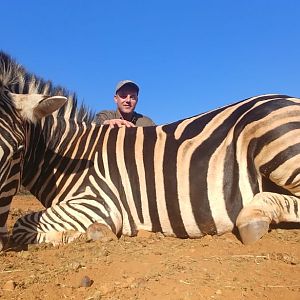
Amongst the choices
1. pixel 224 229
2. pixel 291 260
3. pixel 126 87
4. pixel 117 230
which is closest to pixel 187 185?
pixel 224 229

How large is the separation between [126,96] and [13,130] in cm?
306

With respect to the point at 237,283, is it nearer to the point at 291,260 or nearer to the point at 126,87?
the point at 291,260

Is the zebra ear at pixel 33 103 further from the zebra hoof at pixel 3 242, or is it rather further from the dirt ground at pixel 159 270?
the dirt ground at pixel 159 270

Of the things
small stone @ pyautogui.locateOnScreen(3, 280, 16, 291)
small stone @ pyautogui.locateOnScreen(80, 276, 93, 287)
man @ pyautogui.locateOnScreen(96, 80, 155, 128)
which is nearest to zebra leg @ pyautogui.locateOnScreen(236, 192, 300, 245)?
small stone @ pyautogui.locateOnScreen(80, 276, 93, 287)

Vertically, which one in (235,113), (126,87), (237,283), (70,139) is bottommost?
(237,283)

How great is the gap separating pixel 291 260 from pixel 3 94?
230cm

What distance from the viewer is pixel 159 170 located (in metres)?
3.44

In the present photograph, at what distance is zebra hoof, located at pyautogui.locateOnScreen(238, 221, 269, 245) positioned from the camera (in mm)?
2736

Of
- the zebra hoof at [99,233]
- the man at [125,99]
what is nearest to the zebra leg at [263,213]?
the zebra hoof at [99,233]

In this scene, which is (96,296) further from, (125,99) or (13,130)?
(125,99)

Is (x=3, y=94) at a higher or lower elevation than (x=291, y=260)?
higher

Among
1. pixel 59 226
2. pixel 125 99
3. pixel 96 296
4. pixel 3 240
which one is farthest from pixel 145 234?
pixel 125 99

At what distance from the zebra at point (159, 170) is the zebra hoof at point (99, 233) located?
2 centimetres

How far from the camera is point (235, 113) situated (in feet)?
11.2
